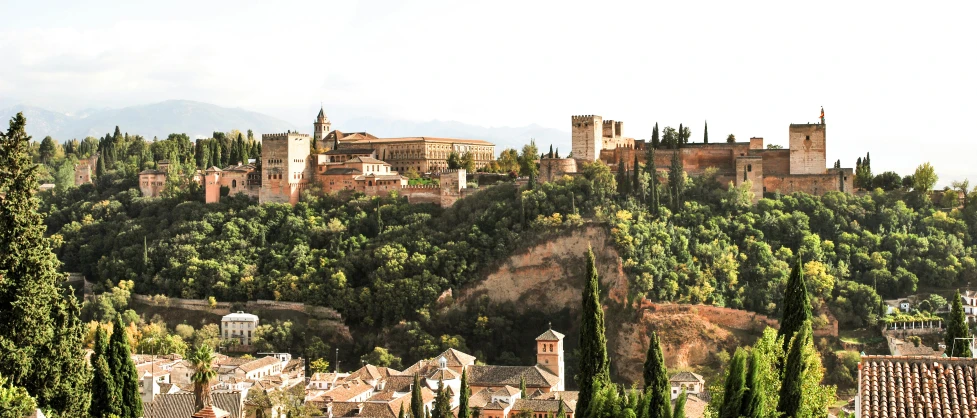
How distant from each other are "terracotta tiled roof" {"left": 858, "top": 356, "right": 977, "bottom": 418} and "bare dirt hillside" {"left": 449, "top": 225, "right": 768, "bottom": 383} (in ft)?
105

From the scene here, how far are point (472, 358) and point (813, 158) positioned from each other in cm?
2024

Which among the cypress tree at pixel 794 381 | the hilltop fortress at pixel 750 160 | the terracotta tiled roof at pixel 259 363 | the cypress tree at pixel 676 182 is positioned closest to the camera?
the cypress tree at pixel 794 381

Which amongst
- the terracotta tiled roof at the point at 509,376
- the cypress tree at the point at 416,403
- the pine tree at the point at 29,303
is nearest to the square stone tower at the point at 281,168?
the terracotta tiled roof at the point at 509,376

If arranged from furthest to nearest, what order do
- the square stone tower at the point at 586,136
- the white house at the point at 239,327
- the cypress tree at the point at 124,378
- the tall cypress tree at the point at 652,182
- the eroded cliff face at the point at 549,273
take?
the square stone tower at the point at 586,136, the tall cypress tree at the point at 652,182, the white house at the point at 239,327, the eroded cliff face at the point at 549,273, the cypress tree at the point at 124,378

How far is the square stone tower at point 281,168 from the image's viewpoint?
63.2 metres

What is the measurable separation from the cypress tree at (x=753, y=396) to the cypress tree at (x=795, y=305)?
18.1 ft

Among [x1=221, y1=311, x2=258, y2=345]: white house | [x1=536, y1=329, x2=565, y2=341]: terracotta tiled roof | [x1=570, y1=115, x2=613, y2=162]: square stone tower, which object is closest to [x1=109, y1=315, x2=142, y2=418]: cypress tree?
[x1=536, y1=329, x2=565, y2=341]: terracotta tiled roof

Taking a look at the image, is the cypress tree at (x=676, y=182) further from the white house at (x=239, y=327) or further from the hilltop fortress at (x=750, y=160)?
the white house at (x=239, y=327)

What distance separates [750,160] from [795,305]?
99.6 ft

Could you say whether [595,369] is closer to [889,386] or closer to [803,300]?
[803,300]

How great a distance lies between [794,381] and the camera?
21062 millimetres

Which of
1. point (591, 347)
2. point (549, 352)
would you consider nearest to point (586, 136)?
point (549, 352)

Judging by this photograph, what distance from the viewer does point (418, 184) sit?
62.7 m

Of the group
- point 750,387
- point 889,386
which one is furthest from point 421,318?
point 889,386
